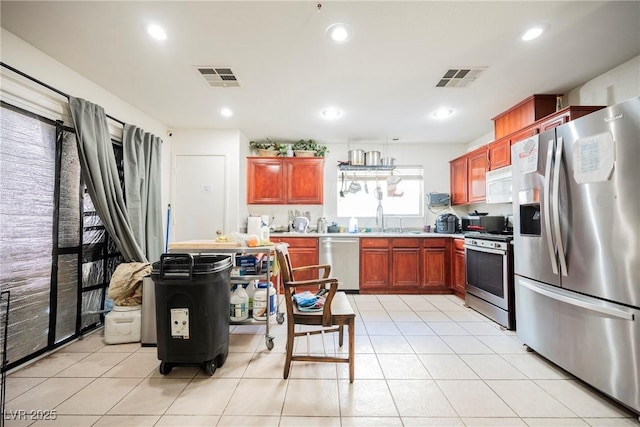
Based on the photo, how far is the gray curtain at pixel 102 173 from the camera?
7.91 ft

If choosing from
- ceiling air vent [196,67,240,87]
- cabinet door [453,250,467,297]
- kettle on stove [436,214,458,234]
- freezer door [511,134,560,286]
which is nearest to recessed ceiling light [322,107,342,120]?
ceiling air vent [196,67,240,87]

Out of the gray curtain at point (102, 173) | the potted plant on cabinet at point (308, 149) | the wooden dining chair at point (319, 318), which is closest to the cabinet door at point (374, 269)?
the potted plant on cabinet at point (308, 149)

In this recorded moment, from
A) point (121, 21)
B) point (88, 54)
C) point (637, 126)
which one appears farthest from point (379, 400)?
point (88, 54)

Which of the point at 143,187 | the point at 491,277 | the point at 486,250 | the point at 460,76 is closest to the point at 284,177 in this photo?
the point at 143,187

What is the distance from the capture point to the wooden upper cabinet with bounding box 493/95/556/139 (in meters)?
2.94

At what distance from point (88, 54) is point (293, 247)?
3103 mm

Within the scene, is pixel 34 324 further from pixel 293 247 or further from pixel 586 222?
pixel 586 222

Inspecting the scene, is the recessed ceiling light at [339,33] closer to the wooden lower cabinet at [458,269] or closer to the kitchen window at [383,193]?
the kitchen window at [383,193]

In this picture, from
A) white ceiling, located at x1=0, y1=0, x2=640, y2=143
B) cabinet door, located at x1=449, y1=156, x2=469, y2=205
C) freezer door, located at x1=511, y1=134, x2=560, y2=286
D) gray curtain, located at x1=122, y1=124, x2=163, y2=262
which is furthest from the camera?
cabinet door, located at x1=449, y1=156, x2=469, y2=205

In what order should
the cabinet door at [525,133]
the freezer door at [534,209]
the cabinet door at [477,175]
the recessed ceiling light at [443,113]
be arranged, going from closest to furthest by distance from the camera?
1. the freezer door at [534,209]
2. the cabinet door at [525,133]
3. the recessed ceiling light at [443,113]
4. the cabinet door at [477,175]

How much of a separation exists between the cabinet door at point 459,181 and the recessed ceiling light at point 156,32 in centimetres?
418

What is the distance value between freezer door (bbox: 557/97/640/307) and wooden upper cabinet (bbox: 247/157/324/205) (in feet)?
10.6

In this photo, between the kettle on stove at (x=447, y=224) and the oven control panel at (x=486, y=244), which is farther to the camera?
the kettle on stove at (x=447, y=224)

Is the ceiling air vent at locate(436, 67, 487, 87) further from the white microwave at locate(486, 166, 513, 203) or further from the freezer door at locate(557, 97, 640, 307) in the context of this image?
the white microwave at locate(486, 166, 513, 203)
